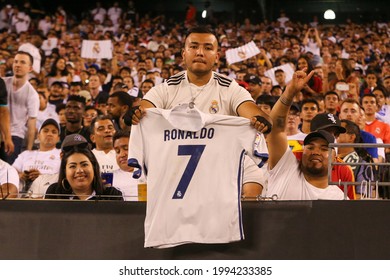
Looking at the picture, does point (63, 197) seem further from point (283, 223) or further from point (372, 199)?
point (372, 199)

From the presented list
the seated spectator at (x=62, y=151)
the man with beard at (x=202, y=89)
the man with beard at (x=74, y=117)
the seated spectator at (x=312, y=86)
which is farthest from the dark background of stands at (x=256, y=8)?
the man with beard at (x=202, y=89)

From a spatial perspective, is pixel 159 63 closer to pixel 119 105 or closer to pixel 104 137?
pixel 119 105

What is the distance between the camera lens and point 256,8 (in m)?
23.7

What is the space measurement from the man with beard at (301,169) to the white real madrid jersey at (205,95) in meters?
0.38

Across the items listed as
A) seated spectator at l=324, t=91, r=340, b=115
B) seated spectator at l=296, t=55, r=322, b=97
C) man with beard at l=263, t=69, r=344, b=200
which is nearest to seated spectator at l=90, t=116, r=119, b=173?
man with beard at l=263, t=69, r=344, b=200

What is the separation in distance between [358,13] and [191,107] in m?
19.0

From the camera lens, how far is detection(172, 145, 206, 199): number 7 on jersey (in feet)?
17.2

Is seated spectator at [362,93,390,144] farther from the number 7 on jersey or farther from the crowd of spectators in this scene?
the number 7 on jersey

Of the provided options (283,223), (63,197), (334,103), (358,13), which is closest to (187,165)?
(283,223)

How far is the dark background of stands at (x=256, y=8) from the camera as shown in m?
23.4

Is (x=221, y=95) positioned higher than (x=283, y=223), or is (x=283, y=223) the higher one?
(x=221, y=95)

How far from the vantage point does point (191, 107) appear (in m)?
5.23

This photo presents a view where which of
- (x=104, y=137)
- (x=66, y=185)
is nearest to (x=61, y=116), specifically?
(x=104, y=137)

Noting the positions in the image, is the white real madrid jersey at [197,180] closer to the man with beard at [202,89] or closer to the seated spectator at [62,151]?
the man with beard at [202,89]
